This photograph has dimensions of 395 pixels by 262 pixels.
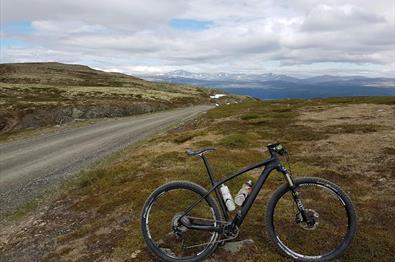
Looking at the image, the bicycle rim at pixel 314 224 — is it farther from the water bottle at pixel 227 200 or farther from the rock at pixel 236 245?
the water bottle at pixel 227 200

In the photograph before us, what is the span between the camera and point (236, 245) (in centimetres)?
933

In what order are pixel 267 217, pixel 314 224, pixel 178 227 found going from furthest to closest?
pixel 178 227 → pixel 314 224 → pixel 267 217

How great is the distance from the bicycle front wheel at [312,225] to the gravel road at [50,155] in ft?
44.4

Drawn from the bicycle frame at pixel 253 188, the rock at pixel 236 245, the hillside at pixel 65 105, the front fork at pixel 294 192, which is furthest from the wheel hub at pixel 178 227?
the hillside at pixel 65 105

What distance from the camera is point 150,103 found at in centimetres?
9094

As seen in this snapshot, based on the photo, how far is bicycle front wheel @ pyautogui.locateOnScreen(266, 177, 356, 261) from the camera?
8.37 meters

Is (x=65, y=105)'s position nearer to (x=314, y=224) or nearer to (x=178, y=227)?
(x=178, y=227)

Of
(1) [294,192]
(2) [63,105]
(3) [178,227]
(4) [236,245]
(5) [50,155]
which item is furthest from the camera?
(2) [63,105]

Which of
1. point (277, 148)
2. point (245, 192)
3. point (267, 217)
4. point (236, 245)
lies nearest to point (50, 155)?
point (236, 245)

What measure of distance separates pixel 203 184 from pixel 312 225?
7.49 meters

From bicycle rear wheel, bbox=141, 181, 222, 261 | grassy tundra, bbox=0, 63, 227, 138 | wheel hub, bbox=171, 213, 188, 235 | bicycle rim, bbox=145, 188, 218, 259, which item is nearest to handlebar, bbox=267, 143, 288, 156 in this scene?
bicycle rear wheel, bbox=141, 181, 222, 261

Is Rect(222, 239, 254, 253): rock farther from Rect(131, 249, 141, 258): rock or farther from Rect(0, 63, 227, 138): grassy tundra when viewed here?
Rect(0, 63, 227, 138): grassy tundra

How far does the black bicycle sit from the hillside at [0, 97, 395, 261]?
17.2 inches

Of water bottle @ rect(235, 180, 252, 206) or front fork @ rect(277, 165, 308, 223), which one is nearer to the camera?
front fork @ rect(277, 165, 308, 223)
